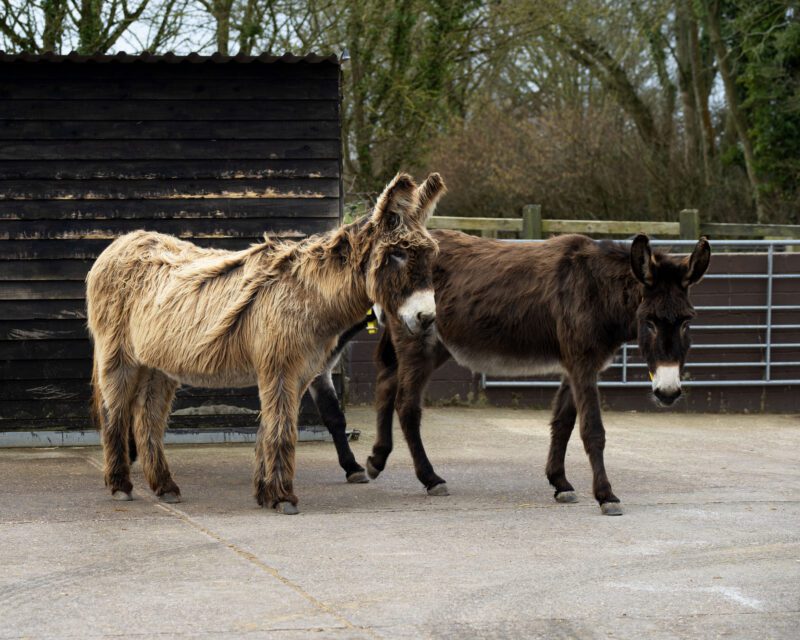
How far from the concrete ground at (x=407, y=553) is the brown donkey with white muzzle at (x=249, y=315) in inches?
17.5

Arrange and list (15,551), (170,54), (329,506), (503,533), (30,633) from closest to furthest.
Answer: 1. (30,633)
2. (15,551)
3. (503,533)
4. (329,506)
5. (170,54)

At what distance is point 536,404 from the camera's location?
1343 centimetres

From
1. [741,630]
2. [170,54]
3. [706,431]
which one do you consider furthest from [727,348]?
[741,630]

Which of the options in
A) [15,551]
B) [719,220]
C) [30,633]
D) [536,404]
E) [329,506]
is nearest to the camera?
[30,633]

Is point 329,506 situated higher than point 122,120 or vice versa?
point 122,120

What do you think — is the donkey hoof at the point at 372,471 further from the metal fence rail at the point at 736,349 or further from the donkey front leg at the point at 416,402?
the metal fence rail at the point at 736,349

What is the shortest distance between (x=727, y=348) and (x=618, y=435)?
265 cm

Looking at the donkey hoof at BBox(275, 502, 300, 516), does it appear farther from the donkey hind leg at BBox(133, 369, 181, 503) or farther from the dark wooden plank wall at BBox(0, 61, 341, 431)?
the dark wooden plank wall at BBox(0, 61, 341, 431)

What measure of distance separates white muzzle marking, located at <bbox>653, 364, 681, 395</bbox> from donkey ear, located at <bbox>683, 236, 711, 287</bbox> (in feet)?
1.80

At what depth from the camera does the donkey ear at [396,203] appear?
23.7 feet

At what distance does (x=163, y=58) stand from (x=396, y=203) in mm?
4039

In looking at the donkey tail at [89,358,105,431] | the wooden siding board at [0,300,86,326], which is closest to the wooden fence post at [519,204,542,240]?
the wooden siding board at [0,300,86,326]

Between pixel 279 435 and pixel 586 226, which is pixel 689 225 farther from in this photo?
pixel 279 435

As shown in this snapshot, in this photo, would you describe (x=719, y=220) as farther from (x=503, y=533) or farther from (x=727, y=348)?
(x=503, y=533)
